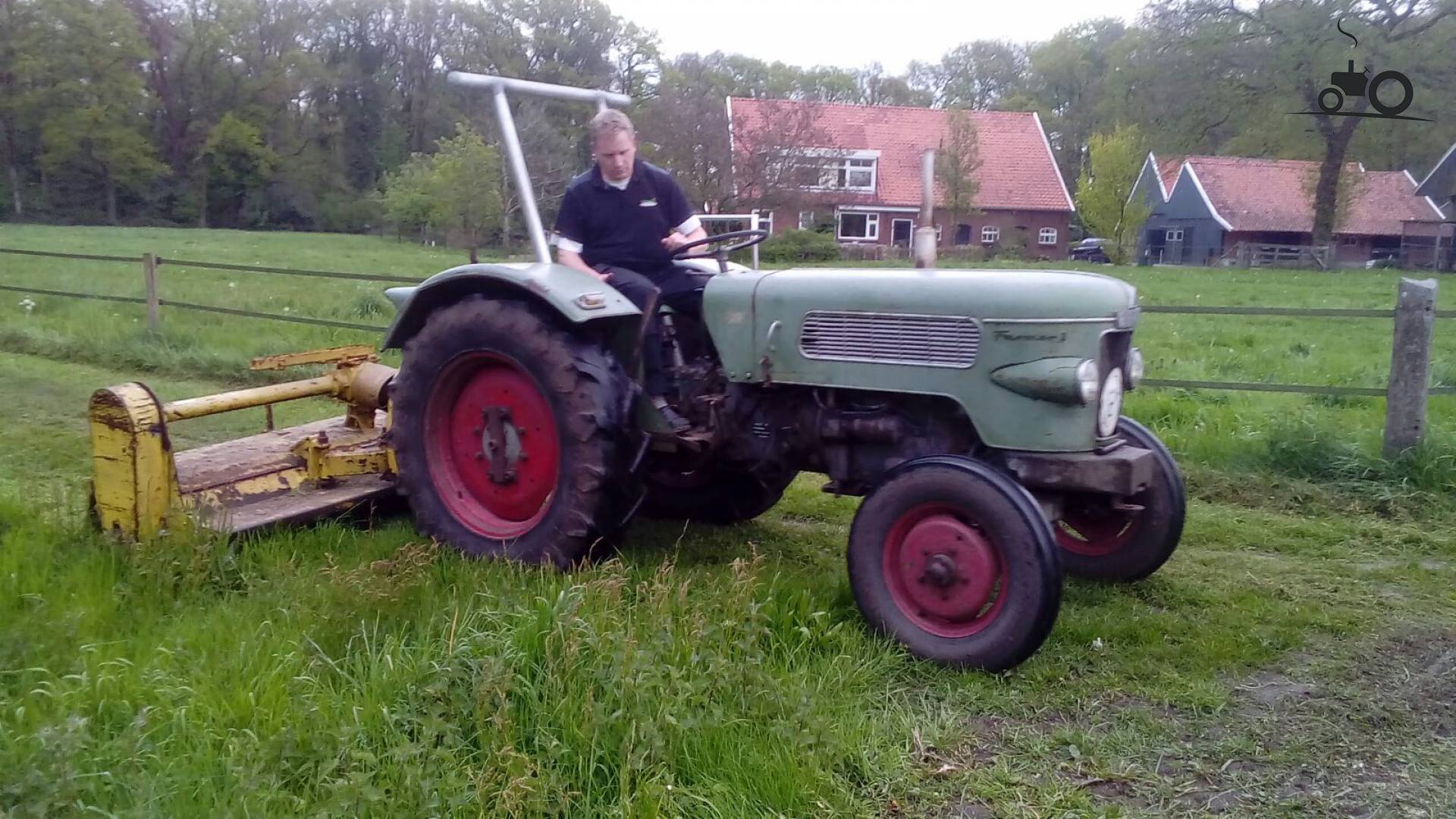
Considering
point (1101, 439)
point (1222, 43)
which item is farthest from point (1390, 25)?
point (1101, 439)

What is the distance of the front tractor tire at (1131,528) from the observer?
4168mm

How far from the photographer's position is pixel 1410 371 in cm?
602

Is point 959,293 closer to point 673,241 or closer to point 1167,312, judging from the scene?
point 673,241

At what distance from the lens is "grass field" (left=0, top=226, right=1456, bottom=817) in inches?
103

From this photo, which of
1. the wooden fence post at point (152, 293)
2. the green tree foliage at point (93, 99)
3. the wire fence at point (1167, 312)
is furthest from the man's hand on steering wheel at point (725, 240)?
the green tree foliage at point (93, 99)

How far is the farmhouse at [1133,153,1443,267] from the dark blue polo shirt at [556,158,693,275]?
40.6 metres

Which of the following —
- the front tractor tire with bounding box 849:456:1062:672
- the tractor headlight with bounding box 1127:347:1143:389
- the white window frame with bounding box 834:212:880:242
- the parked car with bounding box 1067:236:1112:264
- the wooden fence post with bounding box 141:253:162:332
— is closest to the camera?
the front tractor tire with bounding box 849:456:1062:672

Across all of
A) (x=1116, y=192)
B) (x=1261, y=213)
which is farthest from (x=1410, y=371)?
(x=1261, y=213)

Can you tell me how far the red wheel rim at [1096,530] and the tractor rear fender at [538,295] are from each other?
5.96 ft

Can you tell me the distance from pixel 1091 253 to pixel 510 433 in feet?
128

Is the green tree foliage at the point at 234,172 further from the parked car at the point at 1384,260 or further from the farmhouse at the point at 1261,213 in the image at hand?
the parked car at the point at 1384,260

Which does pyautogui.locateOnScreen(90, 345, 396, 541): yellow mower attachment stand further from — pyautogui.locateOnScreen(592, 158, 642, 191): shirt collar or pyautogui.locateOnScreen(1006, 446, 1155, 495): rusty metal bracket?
pyautogui.locateOnScreen(1006, 446, 1155, 495): rusty metal bracket

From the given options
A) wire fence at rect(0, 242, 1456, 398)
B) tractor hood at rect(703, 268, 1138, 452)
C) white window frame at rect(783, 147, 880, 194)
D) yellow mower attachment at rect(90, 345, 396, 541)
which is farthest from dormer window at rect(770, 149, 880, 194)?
tractor hood at rect(703, 268, 1138, 452)

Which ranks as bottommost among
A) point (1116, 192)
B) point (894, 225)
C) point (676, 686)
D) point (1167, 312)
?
point (676, 686)
